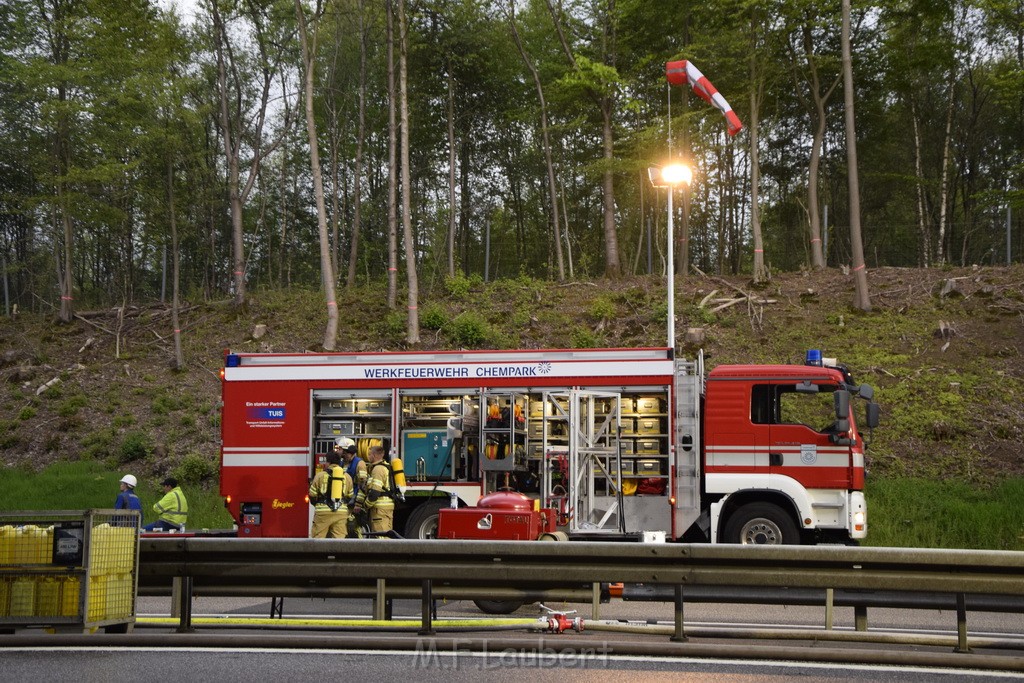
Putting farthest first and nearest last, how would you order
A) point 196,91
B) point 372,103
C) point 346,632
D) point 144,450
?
1. point 372,103
2. point 196,91
3. point 144,450
4. point 346,632

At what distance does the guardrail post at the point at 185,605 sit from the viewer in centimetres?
873

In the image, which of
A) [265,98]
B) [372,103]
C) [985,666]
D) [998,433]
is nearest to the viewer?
[985,666]

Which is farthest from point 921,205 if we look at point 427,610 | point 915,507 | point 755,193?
point 427,610

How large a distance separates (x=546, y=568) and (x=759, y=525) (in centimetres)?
696

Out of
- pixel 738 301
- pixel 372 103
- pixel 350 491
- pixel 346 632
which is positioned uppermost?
pixel 372 103

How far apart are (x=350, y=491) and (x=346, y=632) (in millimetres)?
3924

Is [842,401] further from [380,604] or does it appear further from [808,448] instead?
[380,604]

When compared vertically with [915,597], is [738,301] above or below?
above

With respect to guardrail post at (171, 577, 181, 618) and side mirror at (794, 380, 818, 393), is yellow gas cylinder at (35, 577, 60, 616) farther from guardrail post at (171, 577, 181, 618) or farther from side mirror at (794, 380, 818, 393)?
side mirror at (794, 380, 818, 393)

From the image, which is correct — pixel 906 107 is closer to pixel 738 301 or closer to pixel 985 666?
pixel 738 301

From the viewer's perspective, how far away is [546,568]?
8211mm

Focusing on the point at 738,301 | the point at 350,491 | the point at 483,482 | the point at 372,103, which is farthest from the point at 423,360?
the point at 372,103

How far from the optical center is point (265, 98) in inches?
1442

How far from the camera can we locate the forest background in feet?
89.1
